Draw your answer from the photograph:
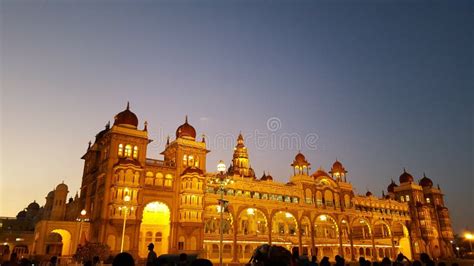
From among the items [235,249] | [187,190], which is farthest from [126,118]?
[235,249]

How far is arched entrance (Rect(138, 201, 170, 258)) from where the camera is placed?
157 feet

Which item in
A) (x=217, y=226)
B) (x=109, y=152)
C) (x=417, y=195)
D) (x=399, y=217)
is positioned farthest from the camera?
(x=417, y=195)

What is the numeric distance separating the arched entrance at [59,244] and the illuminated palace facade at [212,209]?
2456 mm

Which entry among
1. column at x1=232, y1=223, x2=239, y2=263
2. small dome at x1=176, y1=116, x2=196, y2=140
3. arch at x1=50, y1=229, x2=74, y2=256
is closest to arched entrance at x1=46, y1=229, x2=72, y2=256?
arch at x1=50, y1=229, x2=74, y2=256

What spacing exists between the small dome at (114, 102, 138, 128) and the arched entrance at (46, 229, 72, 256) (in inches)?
609

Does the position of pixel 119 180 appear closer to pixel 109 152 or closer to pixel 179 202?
pixel 109 152

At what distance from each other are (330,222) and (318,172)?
32.3ft

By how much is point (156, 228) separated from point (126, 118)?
53.0 ft

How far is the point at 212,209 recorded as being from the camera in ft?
171

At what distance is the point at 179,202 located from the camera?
4709cm

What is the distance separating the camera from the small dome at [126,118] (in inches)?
1871

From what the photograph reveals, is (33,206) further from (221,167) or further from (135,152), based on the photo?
(221,167)

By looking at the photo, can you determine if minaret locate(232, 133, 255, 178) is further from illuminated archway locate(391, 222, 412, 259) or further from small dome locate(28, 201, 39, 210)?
small dome locate(28, 201, 39, 210)

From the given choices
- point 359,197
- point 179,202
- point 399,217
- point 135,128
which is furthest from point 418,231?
point 135,128
